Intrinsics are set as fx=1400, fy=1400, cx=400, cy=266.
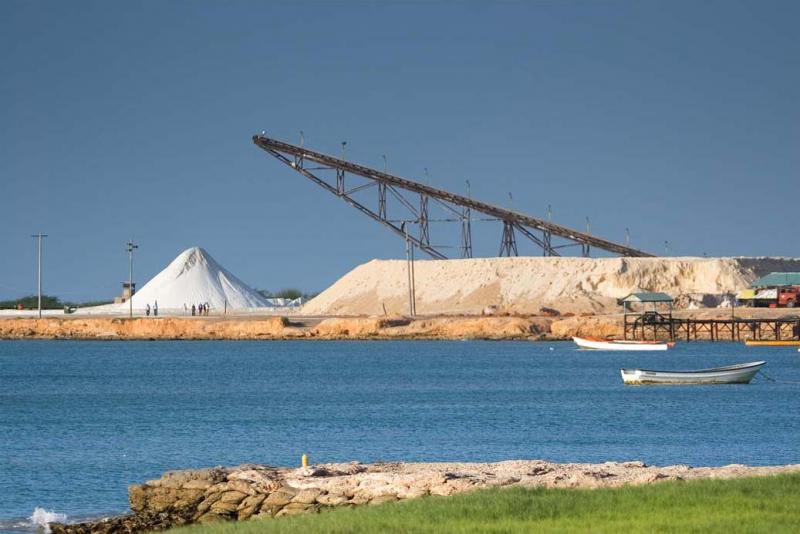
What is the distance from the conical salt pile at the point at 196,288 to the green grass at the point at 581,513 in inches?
4581

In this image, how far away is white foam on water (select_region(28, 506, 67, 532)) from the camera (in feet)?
68.2

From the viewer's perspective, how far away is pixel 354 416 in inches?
1574

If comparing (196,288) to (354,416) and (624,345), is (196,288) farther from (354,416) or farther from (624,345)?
(354,416)

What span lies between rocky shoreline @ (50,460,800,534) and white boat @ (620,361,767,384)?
32980 millimetres

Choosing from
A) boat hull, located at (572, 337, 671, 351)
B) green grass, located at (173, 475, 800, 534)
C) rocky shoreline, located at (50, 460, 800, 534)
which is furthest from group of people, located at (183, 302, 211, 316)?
green grass, located at (173, 475, 800, 534)

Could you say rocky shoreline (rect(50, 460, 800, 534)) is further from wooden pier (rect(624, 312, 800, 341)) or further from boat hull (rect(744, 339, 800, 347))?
wooden pier (rect(624, 312, 800, 341))

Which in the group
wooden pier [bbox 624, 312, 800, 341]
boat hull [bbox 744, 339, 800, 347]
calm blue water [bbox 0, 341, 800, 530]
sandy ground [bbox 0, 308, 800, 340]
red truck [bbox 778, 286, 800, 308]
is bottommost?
calm blue water [bbox 0, 341, 800, 530]

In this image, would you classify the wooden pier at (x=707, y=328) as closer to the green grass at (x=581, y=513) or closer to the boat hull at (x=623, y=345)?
the boat hull at (x=623, y=345)

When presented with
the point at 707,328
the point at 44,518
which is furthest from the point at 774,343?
the point at 44,518

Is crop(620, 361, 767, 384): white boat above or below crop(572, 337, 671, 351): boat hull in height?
below

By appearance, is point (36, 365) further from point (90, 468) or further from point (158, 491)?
point (158, 491)

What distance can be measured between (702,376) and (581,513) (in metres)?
38.1

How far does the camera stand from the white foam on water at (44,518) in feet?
68.2

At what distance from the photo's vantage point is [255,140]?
99.9 meters
